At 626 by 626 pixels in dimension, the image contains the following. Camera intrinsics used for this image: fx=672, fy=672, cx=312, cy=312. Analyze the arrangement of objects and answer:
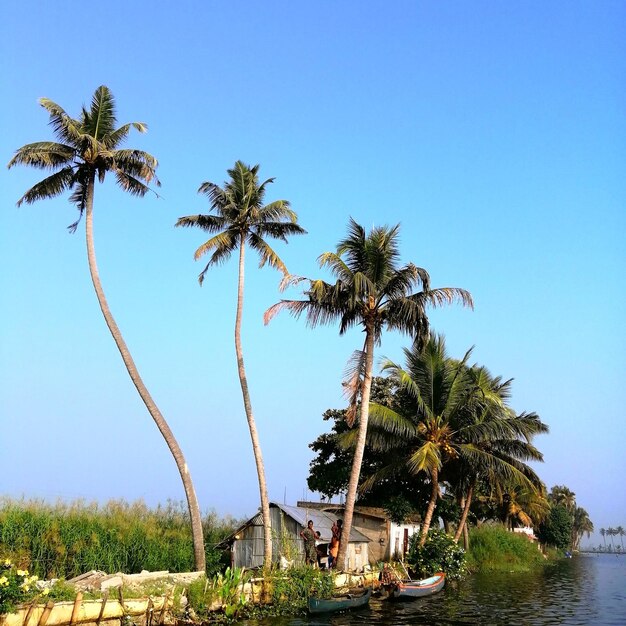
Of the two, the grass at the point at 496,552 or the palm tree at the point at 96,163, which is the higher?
the palm tree at the point at 96,163

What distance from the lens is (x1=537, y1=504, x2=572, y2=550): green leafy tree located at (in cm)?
8156

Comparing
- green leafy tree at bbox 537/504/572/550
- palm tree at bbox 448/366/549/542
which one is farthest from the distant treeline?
green leafy tree at bbox 537/504/572/550

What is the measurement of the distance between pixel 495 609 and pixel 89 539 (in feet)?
50.7

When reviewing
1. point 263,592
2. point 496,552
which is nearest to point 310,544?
point 263,592

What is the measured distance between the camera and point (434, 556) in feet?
106

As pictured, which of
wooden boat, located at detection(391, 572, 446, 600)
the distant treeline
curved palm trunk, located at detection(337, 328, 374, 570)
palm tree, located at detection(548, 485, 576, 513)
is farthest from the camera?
palm tree, located at detection(548, 485, 576, 513)

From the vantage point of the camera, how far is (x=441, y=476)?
130 ft

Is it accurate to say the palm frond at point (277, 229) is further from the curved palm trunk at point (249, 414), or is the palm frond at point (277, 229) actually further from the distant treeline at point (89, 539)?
the distant treeline at point (89, 539)

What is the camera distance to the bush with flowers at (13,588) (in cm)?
1377

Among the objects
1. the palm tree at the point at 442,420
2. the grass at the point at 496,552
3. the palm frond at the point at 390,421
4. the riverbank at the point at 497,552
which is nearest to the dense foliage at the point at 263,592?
the palm frond at the point at 390,421

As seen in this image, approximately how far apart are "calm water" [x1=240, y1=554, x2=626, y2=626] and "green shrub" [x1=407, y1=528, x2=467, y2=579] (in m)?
1.10

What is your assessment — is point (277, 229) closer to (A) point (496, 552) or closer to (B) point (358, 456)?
(B) point (358, 456)

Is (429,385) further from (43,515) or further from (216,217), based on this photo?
(43,515)

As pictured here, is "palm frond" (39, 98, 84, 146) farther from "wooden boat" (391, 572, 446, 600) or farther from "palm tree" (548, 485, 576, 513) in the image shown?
"palm tree" (548, 485, 576, 513)
